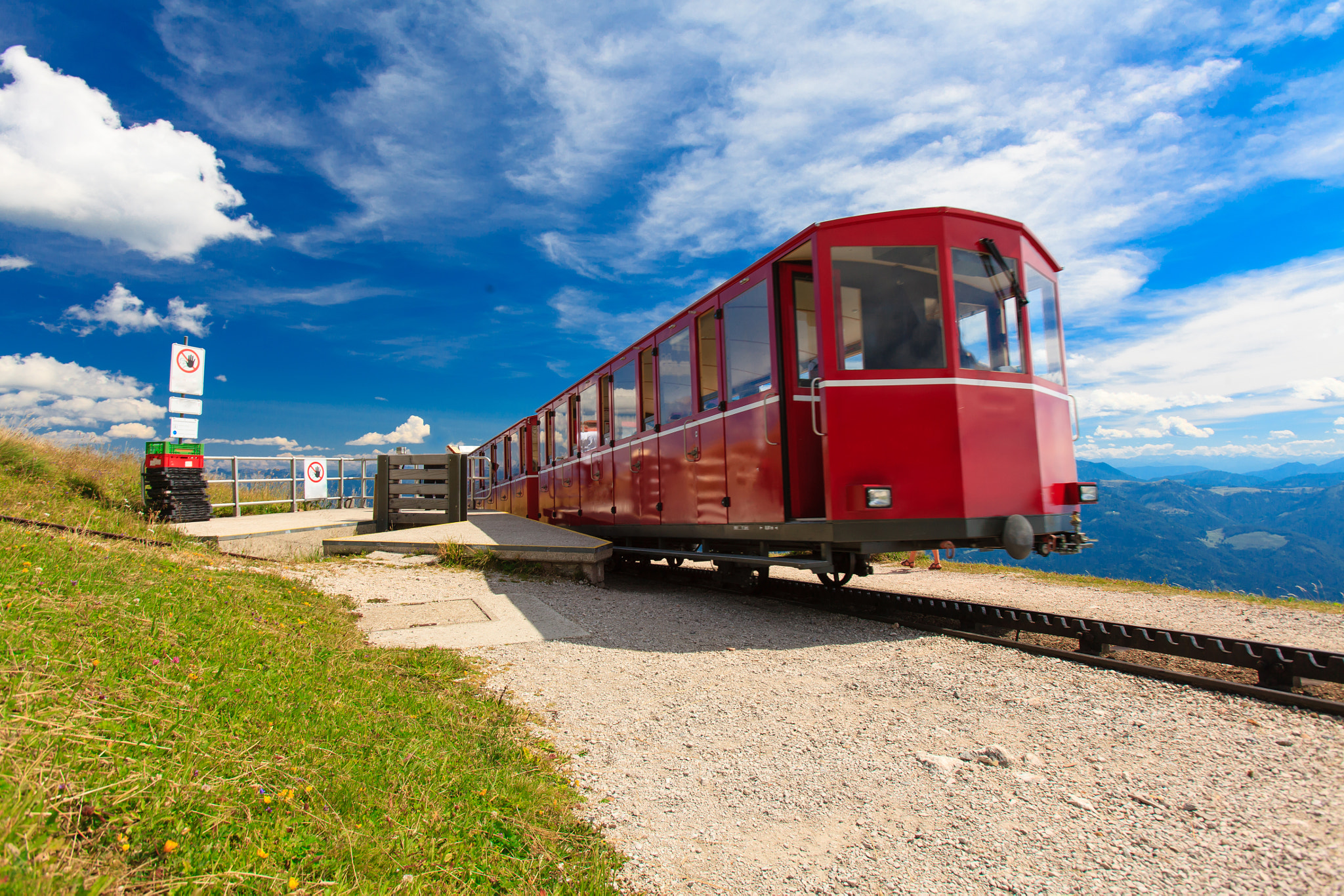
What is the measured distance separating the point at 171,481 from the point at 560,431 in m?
7.30

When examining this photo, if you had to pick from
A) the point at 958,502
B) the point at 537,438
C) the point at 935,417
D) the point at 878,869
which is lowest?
the point at 878,869

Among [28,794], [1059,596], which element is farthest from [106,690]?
[1059,596]

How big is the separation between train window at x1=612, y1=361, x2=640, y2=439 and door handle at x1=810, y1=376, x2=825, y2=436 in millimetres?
3414

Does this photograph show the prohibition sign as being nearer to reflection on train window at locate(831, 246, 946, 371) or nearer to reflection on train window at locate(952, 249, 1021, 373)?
reflection on train window at locate(831, 246, 946, 371)

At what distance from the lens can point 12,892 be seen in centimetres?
121

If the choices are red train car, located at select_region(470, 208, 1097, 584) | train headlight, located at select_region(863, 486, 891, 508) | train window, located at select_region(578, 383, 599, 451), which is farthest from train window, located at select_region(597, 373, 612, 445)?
train headlight, located at select_region(863, 486, 891, 508)

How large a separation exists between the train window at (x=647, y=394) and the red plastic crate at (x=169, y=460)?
9.52 m

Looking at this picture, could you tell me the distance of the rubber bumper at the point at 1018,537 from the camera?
17.1ft

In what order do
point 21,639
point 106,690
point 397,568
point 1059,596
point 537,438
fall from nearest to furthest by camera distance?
point 106,690 < point 21,639 < point 1059,596 < point 397,568 < point 537,438

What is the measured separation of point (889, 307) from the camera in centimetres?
559

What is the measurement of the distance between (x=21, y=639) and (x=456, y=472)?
10872mm

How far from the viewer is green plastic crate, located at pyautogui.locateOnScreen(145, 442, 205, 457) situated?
11.9 meters

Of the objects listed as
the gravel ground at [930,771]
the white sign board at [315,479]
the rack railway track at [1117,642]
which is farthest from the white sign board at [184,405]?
the rack railway track at [1117,642]

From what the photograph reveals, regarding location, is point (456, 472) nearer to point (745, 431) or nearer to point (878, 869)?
point (745, 431)
